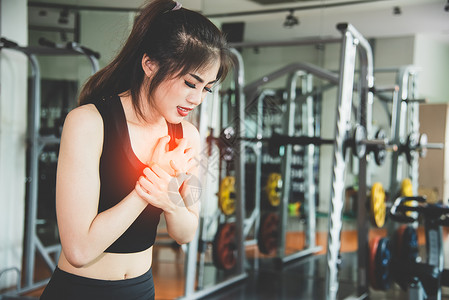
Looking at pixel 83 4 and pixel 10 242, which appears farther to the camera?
pixel 10 242

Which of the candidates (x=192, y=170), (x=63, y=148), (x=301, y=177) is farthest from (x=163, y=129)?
(x=301, y=177)

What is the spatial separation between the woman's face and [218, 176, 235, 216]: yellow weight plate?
9.91ft

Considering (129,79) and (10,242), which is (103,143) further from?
(10,242)

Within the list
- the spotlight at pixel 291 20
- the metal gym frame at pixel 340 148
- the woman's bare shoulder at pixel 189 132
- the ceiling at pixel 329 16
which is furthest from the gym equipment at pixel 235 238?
the woman's bare shoulder at pixel 189 132

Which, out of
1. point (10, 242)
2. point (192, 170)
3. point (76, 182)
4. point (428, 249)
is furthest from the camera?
point (10, 242)

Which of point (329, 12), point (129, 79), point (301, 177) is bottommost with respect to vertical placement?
point (301, 177)

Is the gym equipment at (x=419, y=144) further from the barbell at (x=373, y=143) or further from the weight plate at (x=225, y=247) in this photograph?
the weight plate at (x=225, y=247)

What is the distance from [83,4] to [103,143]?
228cm

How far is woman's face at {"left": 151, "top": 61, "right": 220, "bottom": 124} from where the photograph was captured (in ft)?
2.67

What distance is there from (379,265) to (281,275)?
130cm

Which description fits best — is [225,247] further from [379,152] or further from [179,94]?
[179,94]

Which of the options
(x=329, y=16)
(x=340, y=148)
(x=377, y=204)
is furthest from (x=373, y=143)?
(x=329, y=16)

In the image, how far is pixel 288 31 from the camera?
3.83 m

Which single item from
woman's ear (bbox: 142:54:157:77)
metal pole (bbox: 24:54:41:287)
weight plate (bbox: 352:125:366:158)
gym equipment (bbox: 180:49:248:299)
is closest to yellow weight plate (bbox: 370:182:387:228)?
weight plate (bbox: 352:125:366:158)
